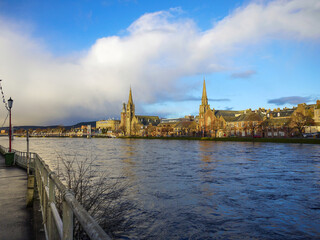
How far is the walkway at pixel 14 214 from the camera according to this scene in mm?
7586

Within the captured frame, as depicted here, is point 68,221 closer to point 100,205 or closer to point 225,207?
point 100,205

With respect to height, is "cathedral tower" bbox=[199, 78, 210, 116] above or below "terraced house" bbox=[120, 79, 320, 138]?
above

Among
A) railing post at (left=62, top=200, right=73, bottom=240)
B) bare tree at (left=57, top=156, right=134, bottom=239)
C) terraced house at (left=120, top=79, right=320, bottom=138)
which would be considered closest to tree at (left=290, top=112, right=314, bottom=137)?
terraced house at (left=120, top=79, right=320, bottom=138)

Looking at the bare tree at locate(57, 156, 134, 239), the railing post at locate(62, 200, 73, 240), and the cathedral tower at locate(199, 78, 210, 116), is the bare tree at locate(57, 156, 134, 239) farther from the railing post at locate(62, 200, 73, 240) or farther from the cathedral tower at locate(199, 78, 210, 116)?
the cathedral tower at locate(199, 78, 210, 116)

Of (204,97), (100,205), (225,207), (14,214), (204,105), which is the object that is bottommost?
(225,207)

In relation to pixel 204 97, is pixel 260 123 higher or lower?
lower

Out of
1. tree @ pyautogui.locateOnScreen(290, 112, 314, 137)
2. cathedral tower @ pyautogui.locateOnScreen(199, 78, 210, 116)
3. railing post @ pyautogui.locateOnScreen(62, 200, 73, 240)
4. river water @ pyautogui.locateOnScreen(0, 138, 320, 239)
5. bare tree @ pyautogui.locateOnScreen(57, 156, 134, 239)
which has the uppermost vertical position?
cathedral tower @ pyautogui.locateOnScreen(199, 78, 210, 116)

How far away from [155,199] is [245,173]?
1331cm

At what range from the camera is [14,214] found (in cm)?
932

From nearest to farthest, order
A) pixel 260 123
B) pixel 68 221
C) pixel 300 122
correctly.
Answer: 1. pixel 68 221
2. pixel 300 122
3. pixel 260 123

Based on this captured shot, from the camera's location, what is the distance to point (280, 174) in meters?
26.2

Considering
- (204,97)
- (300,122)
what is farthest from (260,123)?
(204,97)

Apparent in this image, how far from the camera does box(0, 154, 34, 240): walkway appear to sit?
299 inches

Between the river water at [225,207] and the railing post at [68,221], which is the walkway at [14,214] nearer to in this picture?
the river water at [225,207]
